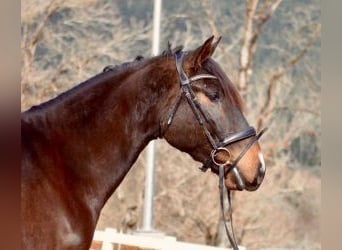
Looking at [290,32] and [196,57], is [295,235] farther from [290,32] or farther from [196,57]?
[196,57]

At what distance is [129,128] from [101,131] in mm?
149

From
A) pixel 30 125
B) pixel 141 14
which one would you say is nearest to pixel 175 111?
pixel 30 125

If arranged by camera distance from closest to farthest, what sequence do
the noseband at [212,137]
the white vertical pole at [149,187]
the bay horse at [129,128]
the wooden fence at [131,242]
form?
the bay horse at [129,128] → the noseband at [212,137] → the wooden fence at [131,242] → the white vertical pole at [149,187]

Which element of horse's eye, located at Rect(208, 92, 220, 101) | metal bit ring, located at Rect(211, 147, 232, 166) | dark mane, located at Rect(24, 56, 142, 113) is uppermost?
dark mane, located at Rect(24, 56, 142, 113)

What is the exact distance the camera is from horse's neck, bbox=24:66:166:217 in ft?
9.75

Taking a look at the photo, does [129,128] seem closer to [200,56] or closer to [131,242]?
[200,56]

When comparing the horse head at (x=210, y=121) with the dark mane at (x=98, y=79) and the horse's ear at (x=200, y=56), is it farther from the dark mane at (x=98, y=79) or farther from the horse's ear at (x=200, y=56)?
the dark mane at (x=98, y=79)

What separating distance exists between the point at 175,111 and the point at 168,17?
11275 mm

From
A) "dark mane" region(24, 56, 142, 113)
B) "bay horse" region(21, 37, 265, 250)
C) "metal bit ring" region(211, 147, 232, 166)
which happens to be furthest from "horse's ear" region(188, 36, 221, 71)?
"metal bit ring" region(211, 147, 232, 166)

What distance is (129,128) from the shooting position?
317 cm

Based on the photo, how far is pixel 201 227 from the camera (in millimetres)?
13281

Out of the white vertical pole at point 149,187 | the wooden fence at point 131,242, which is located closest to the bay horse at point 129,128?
the wooden fence at point 131,242

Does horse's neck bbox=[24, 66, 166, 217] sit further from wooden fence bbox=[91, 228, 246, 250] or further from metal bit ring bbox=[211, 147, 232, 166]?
wooden fence bbox=[91, 228, 246, 250]

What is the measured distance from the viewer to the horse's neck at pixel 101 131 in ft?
9.75
